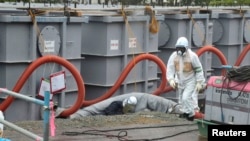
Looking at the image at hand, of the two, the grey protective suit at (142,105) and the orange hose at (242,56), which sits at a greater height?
the orange hose at (242,56)

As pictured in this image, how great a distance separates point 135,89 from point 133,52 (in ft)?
2.99

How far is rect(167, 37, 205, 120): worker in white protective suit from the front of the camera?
11.7 meters

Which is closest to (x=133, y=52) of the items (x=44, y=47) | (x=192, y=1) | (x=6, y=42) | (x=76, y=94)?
(x=76, y=94)

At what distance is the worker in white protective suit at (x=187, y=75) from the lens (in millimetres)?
11664

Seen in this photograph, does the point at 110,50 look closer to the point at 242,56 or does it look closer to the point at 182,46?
the point at 182,46

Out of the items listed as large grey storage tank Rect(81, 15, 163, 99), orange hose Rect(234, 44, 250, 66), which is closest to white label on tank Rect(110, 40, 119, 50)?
large grey storage tank Rect(81, 15, 163, 99)

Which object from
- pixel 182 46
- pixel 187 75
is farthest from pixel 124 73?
pixel 182 46

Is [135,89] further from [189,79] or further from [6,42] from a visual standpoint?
[6,42]

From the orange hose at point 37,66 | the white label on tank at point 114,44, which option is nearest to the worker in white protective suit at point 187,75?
the white label on tank at point 114,44

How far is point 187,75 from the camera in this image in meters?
11.8

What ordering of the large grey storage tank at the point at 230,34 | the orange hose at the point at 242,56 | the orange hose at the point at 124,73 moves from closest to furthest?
the orange hose at the point at 124,73, the orange hose at the point at 242,56, the large grey storage tank at the point at 230,34

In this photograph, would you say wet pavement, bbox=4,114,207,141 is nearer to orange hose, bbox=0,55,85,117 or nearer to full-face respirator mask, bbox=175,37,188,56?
orange hose, bbox=0,55,85,117

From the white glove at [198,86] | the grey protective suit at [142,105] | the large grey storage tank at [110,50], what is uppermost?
the large grey storage tank at [110,50]

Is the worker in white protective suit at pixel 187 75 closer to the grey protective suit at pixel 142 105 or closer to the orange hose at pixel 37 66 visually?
the grey protective suit at pixel 142 105
